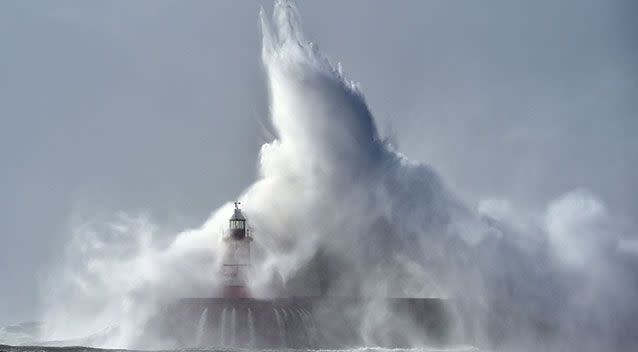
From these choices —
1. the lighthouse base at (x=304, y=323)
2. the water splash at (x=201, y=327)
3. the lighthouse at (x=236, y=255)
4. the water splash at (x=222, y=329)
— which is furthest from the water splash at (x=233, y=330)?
the lighthouse at (x=236, y=255)

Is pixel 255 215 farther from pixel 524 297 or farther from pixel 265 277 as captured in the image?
pixel 524 297

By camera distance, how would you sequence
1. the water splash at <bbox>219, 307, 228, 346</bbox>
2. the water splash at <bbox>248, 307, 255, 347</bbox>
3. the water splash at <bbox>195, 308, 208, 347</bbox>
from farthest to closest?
the water splash at <bbox>248, 307, 255, 347</bbox> < the water splash at <bbox>219, 307, 228, 346</bbox> < the water splash at <bbox>195, 308, 208, 347</bbox>

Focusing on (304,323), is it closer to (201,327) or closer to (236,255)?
(201,327)

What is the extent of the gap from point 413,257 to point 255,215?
35.3 feet

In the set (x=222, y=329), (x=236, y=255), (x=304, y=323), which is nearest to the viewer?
(x=222, y=329)

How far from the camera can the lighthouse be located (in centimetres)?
7275

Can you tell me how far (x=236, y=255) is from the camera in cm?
7344

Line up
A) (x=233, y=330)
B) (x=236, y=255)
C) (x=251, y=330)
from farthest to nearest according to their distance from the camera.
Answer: (x=236, y=255), (x=251, y=330), (x=233, y=330)

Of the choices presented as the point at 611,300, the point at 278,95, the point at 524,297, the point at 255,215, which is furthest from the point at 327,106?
the point at 611,300

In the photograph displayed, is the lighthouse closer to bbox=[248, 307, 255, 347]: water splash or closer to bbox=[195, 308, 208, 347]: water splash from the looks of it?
bbox=[248, 307, 255, 347]: water splash

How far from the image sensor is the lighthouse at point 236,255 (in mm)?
72750

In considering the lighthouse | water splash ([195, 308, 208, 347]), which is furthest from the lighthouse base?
the lighthouse

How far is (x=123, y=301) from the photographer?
7081cm

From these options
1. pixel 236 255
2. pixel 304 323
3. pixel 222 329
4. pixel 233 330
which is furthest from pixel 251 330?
pixel 236 255
